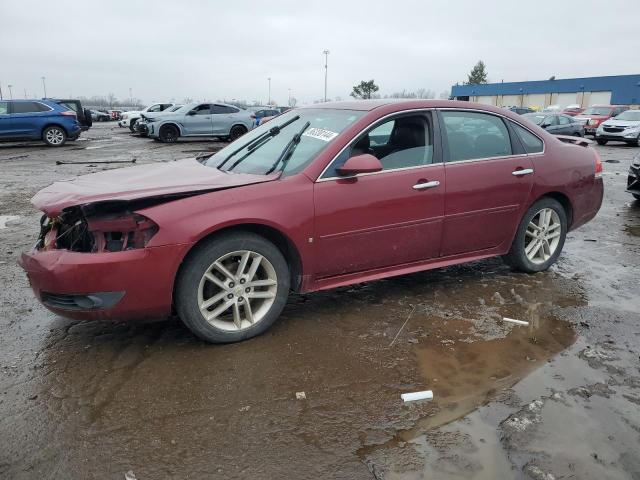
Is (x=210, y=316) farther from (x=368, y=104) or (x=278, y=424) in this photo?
(x=368, y=104)

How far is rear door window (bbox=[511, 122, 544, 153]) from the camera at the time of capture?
4.65 meters

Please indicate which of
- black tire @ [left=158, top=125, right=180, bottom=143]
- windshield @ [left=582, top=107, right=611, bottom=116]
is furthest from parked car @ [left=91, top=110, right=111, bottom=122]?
windshield @ [left=582, top=107, right=611, bottom=116]

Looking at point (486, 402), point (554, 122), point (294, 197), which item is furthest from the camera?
point (554, 122)

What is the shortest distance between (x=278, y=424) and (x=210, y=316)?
99 cm

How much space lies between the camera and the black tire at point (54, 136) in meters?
18.2

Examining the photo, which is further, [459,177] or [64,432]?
[459,177]

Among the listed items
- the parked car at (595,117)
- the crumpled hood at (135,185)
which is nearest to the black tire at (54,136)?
the crumpled hood at (135,185)

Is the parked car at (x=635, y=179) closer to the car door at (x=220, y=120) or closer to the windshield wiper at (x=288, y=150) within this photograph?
the windshield wiper at (x=288, y=150)

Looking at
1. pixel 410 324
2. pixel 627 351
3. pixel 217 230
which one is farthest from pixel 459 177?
pixel 217 230

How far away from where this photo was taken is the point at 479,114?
4.54 m

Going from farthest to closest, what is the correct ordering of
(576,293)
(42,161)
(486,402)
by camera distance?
(42,161), (576,293), (486,402)

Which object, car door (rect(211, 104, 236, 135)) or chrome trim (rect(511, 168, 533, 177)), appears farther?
car door (rect(211, 104, 236, 135))

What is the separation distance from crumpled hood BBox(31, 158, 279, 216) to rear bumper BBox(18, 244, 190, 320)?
0.35 meters

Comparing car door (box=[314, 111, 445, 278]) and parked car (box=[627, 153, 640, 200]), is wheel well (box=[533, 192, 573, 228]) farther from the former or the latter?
parked car (box=[627, 153, 640, 200])
